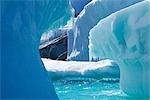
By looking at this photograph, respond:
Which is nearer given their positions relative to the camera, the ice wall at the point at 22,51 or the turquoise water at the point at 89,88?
the ice wall at the point at 22,51

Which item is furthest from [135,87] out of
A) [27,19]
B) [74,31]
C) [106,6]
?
[74,31]

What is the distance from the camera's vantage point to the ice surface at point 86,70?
7035 mm

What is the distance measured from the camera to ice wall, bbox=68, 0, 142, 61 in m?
9.20

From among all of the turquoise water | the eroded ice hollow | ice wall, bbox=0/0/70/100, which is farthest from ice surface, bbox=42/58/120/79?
ice wall, bbox=0/0/70/100

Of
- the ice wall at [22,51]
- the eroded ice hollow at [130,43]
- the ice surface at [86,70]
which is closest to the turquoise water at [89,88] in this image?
the ice surface at [86,70]

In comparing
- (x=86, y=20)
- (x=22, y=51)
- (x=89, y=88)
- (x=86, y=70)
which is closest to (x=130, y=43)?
(x=89, y=88)

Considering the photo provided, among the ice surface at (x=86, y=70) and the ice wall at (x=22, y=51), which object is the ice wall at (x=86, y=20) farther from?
the ice wall at (x=22, y=51)

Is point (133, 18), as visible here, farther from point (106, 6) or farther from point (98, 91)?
point (106, 6)

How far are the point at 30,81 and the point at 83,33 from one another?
7.63 m

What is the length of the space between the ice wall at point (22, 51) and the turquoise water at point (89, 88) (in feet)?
7.91

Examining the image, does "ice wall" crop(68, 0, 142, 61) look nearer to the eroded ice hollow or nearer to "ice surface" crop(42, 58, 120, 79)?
"ice surface" crop(42, 58, 120, 79)

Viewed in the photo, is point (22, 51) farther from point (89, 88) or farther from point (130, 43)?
point (89, 88)

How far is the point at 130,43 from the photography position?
15.7 feet

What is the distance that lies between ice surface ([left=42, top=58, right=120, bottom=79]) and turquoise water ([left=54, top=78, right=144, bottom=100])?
0.36 ft
